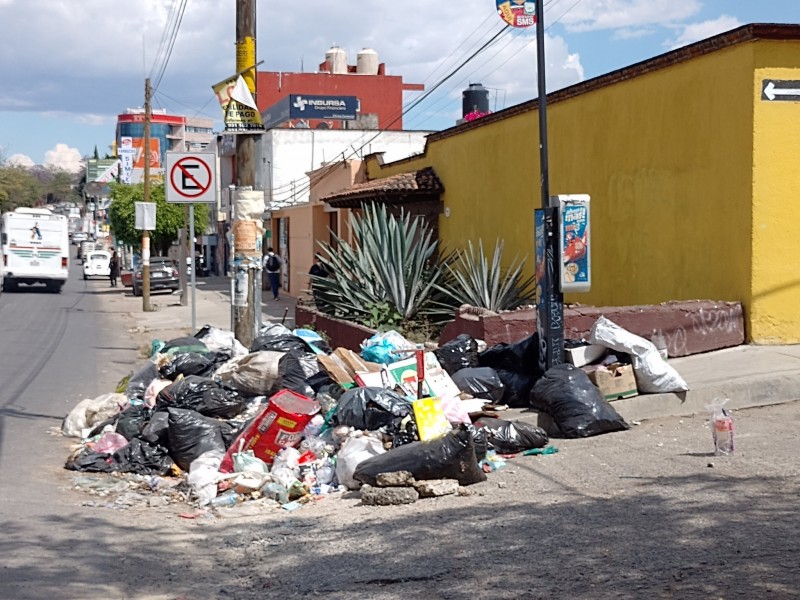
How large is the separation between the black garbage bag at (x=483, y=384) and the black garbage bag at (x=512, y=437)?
0.93m

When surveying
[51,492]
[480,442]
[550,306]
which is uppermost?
[550,306]

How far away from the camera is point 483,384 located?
31.0 feet

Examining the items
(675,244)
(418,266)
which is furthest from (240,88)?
(675,244)

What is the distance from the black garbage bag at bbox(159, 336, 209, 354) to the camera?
11945 mm

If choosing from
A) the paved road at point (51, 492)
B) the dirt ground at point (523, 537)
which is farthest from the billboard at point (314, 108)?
the dirt ground at point (523, 537)

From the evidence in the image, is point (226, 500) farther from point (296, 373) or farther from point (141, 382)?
point (141, 382)

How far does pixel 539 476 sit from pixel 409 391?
2073mm

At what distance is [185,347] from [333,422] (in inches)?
156

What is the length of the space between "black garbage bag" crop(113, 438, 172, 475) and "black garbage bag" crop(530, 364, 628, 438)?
3361mm

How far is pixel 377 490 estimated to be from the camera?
23.4 ft

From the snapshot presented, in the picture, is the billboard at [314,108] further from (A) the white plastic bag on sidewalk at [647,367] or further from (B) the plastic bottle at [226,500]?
(B) the plastic bottle at [226,500]

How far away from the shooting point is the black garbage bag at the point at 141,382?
11.2 meters

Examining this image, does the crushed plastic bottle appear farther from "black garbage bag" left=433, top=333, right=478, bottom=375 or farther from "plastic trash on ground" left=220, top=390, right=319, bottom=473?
"plastic trash on ground" left=220, top=390, right=319, bottom=473

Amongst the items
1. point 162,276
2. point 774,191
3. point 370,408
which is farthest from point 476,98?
point 370,408
